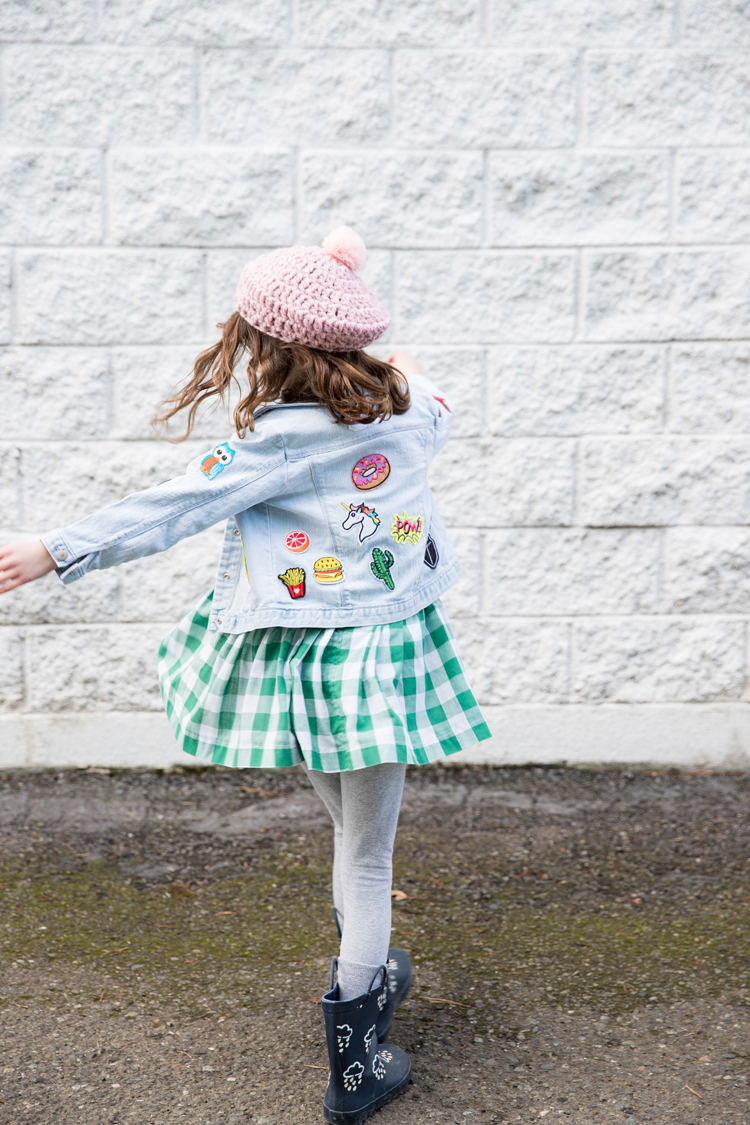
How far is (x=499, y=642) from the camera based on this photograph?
3.59 metres

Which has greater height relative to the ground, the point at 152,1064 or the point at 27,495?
the point at 27,495

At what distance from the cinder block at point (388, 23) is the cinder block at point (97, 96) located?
0.42m

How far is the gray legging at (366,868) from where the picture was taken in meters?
1.89

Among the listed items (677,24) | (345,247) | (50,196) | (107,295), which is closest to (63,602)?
(107,295)

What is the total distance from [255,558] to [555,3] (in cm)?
242

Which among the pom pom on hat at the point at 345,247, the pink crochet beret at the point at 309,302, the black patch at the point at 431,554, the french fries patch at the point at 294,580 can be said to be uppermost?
the pom pom on hat at the point at 345,247

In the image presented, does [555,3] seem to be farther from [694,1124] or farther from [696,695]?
[694,1124]

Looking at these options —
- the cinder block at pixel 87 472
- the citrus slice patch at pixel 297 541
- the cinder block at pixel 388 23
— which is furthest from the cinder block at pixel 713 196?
the citrus slice patch at pixel 297 541

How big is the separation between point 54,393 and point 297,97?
4.12 ft

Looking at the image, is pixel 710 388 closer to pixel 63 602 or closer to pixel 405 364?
pixel 405 364

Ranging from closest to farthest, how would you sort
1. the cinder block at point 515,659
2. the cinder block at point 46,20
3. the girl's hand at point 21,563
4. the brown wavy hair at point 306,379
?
the girl's hand at point 21,563 → the brown wavy hair at point 306,379 → the cinder block at point 46,20 → the cinder block at point 515,659

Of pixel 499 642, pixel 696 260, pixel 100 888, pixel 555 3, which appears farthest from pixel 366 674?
pixel 555 3

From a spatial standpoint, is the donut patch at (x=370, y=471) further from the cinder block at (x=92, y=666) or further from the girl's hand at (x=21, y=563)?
the cinder block at (x=92, y=666)

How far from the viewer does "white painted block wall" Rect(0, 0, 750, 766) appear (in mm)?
3309
